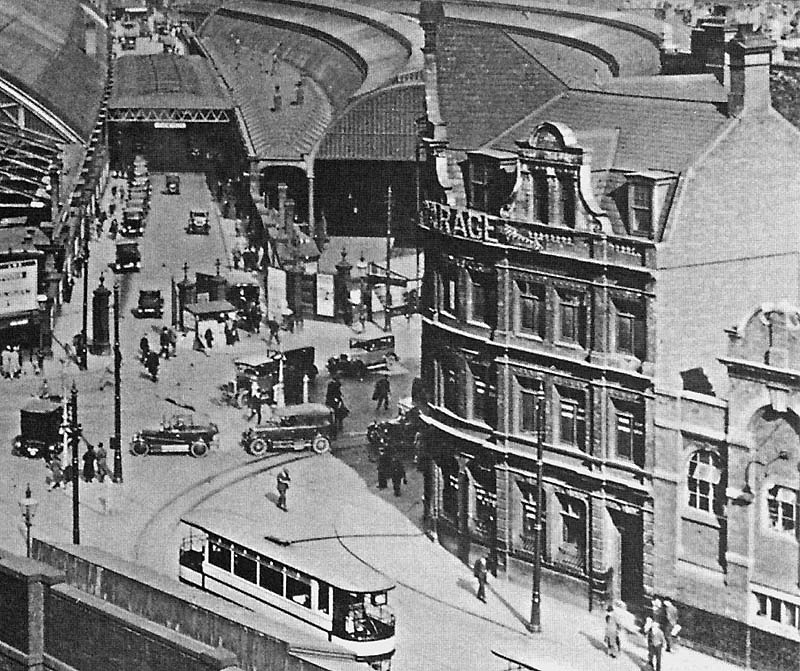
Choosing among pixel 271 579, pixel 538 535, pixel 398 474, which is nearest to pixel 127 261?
pixel 398 474

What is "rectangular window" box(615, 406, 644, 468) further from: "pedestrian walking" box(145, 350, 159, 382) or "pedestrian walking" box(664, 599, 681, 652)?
"pedestrian walking" box(145, 350, 159, 382)

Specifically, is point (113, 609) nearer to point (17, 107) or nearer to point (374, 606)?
point (374, 606)

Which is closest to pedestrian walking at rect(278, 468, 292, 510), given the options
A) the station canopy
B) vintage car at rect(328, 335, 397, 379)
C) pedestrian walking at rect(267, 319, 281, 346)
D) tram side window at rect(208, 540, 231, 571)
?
tram side window at rect(208, 540, 231, 571)

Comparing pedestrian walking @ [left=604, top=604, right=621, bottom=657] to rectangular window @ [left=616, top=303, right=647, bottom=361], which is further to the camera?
rectangular window @ [left=616, top=303, right=647, bottom=361]

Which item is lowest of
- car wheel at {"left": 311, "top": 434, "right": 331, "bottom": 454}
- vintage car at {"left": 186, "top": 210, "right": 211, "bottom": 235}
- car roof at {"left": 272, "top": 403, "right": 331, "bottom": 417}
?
car wheel at {"left": 311, "top": 434, "right": 331, "bottom": 454}

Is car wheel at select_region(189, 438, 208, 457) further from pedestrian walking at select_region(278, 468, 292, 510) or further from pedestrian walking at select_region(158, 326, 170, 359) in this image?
pedestrian walking at select_region(158, 326, 170, 359)

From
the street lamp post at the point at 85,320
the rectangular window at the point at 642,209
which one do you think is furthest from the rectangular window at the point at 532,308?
the street lamp post at the point at 85,320

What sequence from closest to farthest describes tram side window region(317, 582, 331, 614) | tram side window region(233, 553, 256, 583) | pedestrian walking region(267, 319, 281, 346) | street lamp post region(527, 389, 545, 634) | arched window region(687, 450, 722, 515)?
arched window region(687, 450, 722, 515)
street lamp post region(527, 389, 545, 634)
tram side window region(317, 582, 331, 614)
tram side window region(233, 553, 256, 583)
pedestrian walking region(267, 319, 281, 346)

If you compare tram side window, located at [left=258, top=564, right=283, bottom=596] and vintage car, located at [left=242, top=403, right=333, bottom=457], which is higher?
vintage car, located at [left=242, top=403, right=333, bottom=457]

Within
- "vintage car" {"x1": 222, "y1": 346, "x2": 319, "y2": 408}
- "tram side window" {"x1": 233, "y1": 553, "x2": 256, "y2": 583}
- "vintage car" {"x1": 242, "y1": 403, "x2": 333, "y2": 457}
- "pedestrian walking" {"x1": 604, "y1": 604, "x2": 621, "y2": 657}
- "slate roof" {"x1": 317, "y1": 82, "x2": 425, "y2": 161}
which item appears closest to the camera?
"pedestrian walking" {"x1": 604, "y1": 604, "x2": 621, "y2": 657}
